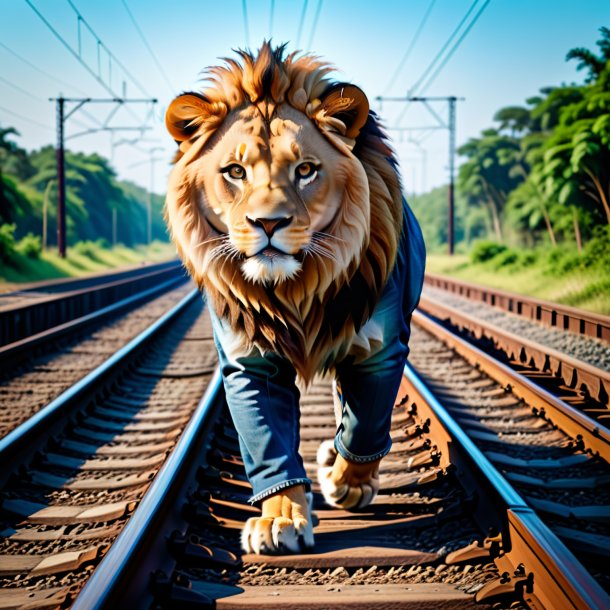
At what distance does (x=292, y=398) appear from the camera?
2777 mm

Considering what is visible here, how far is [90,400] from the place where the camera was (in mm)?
5301

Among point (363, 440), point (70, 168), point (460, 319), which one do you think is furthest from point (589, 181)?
point (70, 168)

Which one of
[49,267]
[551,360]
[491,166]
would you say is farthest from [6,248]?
[491,166]

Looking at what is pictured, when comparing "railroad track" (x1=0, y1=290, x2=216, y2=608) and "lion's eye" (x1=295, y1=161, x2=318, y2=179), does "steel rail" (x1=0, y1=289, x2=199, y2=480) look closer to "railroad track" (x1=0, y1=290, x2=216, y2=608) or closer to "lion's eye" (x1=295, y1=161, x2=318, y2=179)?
"railroad track" (x1=0, y1=290, x2=216, y2=608)

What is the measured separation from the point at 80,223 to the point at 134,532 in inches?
1827

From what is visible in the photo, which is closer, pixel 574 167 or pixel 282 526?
pixel 282 526

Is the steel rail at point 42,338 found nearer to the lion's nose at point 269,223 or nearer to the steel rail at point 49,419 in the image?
the steel rail at point 49,419

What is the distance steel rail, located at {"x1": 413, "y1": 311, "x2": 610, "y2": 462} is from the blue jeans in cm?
152

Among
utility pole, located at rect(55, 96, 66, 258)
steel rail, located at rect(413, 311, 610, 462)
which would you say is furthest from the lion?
utility pole, located at rect(55, 96, 66, 258)

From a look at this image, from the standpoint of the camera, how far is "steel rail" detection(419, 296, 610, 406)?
5.27 meters

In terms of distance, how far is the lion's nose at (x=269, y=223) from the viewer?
7.51ft

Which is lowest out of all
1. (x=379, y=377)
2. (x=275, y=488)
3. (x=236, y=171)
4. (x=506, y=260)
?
(x=275, y=488)

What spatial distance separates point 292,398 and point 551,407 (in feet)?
8.05

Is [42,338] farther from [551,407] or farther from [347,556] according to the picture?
[347,556]
